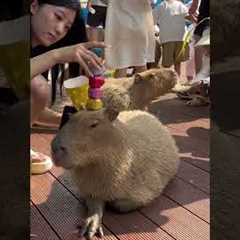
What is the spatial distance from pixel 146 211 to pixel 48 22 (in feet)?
3.26

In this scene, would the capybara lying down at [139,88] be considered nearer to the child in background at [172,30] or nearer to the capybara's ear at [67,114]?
the capybara's ear at [67,114]

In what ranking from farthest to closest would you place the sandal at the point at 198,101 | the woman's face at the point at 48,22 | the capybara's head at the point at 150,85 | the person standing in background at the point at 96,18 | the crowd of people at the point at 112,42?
1. the person standing in background at the point at 96,18
2. the sandal at the point at 198,101
3. the capybara's head at the point at 150,85
4. the woman's face at the point at 48,22
5. the crowd of people at the point at 112,42

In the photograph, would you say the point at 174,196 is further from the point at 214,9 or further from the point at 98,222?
the point at 214,9

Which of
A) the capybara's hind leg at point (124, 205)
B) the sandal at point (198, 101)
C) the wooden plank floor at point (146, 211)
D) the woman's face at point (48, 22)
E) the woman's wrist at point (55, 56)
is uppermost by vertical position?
the woman's face at point (48, 22)

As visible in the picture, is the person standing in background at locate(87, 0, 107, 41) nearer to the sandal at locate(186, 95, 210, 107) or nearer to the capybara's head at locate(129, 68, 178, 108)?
the sandal at locate(186, 95, 210, 107)

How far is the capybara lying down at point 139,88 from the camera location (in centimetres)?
394

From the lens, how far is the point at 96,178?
2.35 meters

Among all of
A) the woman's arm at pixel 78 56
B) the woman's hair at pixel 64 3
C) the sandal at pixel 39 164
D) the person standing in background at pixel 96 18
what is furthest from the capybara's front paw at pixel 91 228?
the person standing in background at pixel 96 18

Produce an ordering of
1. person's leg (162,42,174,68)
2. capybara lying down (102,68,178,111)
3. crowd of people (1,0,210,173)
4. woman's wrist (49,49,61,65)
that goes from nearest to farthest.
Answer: woman's wrist (49,49,61,65)
crowd of people (1,0,210,173)
capybara lying down (102,68,178,111)
person's leg (162,42,174,68)

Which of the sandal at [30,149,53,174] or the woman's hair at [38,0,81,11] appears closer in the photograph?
the woman's hair at [38,0,81,11]

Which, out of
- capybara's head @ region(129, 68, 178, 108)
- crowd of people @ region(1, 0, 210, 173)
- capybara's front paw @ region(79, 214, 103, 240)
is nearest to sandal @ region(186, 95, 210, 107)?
crowd of people @ region(1, 0, 210, 173)

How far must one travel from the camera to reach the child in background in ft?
20.7

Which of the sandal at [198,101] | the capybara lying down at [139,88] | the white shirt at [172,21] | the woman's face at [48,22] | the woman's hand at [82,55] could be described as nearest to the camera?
the woman's hand at [82,55]

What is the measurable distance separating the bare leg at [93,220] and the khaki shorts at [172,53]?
4.22 meters
